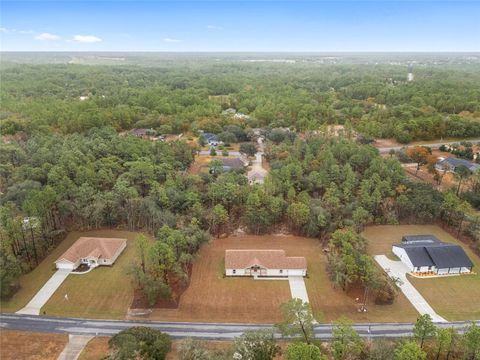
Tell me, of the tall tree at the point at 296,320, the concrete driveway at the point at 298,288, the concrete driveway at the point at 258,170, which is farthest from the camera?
the concrete driveway at the point at 258,170

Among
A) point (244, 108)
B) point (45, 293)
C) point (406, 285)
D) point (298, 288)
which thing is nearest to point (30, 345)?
point (45, 293)

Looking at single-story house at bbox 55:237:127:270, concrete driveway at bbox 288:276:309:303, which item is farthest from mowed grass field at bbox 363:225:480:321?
single-story house at bbox 55:237:127:270

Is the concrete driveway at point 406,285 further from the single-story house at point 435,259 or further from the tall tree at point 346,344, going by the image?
the tall tree at point 346,344

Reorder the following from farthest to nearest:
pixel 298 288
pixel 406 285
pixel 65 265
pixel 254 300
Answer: pixel 65 265, pixel 406 285, pixel 298 288, pixel 254 300

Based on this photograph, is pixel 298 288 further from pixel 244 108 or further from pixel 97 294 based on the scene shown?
pixel 244 108

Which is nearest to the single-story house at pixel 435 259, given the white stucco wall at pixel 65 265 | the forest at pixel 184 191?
the forest at pixel 184 191
